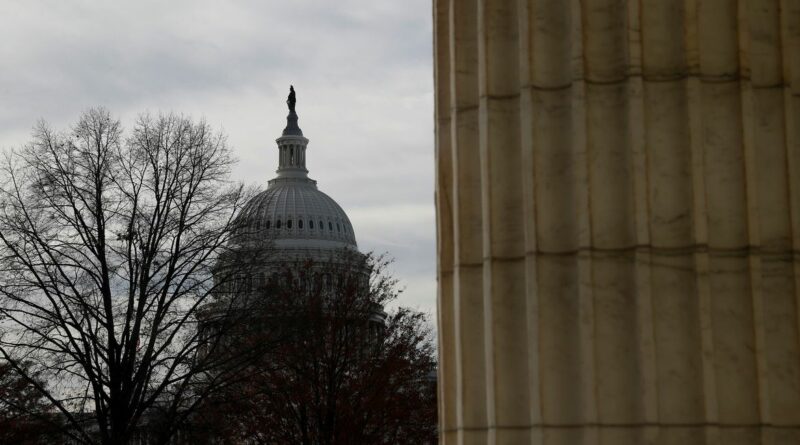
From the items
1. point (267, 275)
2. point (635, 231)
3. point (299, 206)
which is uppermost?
point (299, 206)

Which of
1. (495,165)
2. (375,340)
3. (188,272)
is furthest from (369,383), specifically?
(495,165)

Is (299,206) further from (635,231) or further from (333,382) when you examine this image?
(635,231)

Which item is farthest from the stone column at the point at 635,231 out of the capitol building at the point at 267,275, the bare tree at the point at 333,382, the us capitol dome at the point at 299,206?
the us capitol dome at the point at 299,206

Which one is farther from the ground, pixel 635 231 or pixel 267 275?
pixel 267 275

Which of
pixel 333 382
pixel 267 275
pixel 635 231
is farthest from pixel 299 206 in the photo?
pixel 635 231

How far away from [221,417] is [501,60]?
2981 cm

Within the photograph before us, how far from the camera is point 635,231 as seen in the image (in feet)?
28.3

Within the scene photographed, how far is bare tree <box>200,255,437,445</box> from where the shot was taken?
43000mm

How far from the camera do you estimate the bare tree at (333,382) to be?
43000 millimetres

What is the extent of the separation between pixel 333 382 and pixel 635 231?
37199 mm

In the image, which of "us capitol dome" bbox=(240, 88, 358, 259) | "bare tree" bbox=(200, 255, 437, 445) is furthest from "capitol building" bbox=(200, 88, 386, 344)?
"us capitol dome" bbox=(240, 88, 358, 259)

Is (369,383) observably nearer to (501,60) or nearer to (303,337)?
(303,337)

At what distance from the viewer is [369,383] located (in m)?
45.3

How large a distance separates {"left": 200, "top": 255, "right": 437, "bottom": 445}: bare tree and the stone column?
31.0 m
